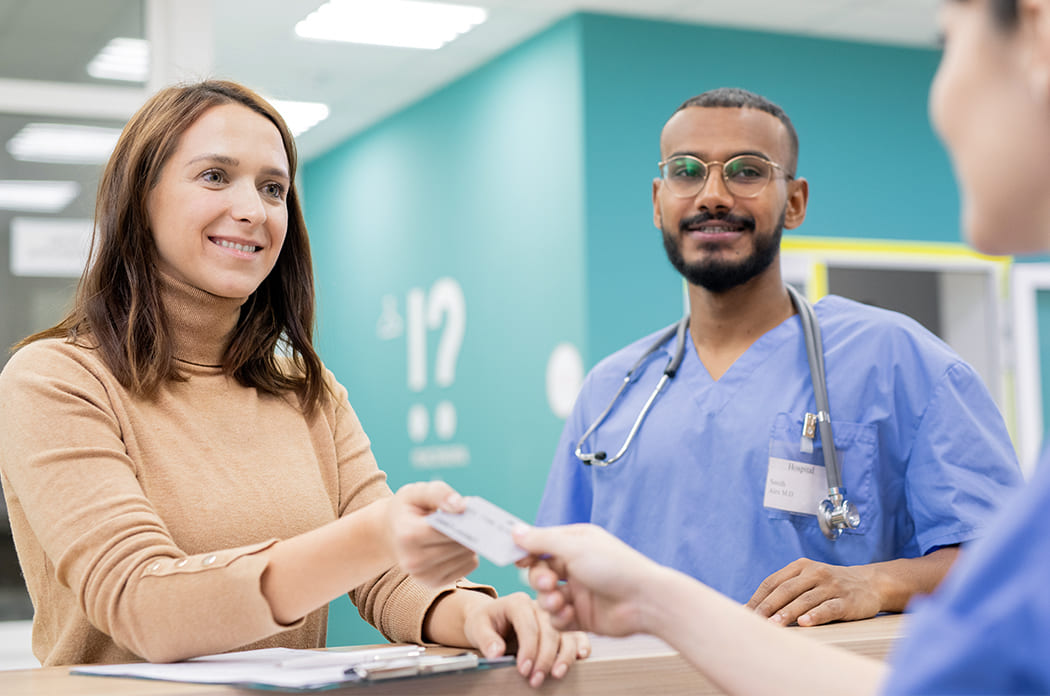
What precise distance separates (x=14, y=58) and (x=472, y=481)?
2610 mm

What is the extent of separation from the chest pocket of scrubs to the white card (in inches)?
32.1

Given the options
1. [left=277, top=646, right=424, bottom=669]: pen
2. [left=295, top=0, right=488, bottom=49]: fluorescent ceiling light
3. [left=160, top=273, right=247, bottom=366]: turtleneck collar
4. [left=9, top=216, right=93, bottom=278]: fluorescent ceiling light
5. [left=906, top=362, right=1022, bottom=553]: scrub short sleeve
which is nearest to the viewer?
[left=277, top=646, right=424, bottom=669]: pen

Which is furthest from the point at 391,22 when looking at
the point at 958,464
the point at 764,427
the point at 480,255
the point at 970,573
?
the point at 970,573

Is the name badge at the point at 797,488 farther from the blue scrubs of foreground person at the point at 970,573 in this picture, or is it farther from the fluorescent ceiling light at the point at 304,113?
the fluorescent ceiling light at the point at 304,113

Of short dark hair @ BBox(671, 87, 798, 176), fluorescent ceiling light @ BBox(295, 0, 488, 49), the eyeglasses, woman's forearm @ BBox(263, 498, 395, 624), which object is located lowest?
woman's forearm @ BBox(263, 498, 395, 624)

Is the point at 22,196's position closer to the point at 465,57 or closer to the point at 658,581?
the point at 465,57

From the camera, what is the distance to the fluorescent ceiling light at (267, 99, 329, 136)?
5859mm

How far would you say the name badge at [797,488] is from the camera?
170 cm

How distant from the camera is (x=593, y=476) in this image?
1945mm

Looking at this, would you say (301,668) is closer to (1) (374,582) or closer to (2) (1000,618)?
(1) (374,582)

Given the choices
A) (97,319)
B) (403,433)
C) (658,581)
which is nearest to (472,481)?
(403,433)

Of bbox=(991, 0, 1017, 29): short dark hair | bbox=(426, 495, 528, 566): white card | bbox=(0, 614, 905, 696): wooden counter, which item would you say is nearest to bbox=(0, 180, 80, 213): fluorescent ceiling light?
bbox=(0, 614, 905, 696): wooden counter

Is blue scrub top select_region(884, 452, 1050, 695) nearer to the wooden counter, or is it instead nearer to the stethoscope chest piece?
the wooden counter

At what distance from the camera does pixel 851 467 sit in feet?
5.59
